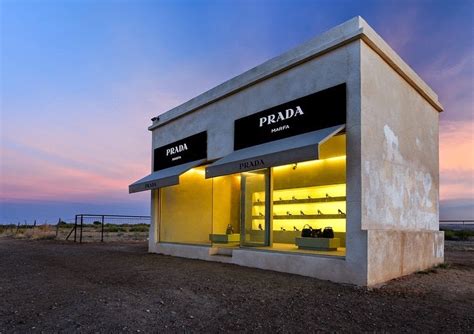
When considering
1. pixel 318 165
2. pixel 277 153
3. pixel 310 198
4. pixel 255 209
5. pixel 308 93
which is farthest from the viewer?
pixel 310 198

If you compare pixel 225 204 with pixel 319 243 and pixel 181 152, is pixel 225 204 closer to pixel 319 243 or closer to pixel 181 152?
pixel 181 152

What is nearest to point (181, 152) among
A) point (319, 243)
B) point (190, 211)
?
point (190, 211)

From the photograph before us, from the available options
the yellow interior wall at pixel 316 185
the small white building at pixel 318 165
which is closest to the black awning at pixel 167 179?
the small white building at pixel 318 165

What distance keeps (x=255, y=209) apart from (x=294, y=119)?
262 centimetres

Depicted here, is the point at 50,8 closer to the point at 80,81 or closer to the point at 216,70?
the point at 80,81

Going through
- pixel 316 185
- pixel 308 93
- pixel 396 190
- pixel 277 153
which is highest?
pixel 308 93

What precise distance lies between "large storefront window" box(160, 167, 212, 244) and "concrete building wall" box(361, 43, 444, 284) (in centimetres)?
670

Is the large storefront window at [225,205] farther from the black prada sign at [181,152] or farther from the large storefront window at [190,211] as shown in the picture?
the black prada sign at [181,152]

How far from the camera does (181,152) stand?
12156mm

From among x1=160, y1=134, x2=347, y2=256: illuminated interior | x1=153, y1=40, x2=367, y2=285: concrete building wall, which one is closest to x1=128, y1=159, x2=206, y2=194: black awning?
x1=153, y1=40, x2=367, y2=285: concrete building wall

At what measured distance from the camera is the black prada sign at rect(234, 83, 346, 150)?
7039mm

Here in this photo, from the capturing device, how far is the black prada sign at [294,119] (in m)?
7.04

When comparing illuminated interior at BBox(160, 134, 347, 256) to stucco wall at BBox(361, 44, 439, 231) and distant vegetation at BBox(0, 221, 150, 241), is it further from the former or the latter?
distant vegetation at BBox(0, 221, 150, 241)

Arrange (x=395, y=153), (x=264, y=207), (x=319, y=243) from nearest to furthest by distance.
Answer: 1. (x=395, y=153)
2. (x=319, y=243)
3. (x=264, y=207)
